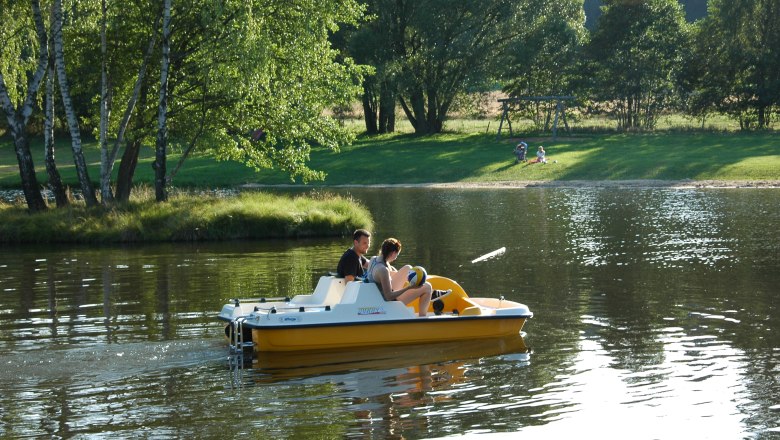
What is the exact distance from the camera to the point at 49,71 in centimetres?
3003

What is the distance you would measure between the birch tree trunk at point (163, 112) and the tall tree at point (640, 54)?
3850 cm

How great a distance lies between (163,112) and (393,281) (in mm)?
15328

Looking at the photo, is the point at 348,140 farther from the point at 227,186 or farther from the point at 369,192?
the point at 227,186

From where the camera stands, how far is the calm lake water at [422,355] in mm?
11594

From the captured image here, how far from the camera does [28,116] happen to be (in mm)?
29547

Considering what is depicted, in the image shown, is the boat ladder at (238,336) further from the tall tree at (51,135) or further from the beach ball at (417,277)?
the tall tree at (51,135)

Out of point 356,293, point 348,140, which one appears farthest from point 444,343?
point 348,140

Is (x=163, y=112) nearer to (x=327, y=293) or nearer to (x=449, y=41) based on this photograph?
(x=327, y=293)

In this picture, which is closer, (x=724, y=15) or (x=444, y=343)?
(x=444, y=343)

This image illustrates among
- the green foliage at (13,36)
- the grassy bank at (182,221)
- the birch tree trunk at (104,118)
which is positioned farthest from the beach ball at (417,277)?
the green foliage at (13,36)

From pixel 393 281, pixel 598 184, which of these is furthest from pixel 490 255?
pixel 598 184

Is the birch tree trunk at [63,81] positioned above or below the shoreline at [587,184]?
above

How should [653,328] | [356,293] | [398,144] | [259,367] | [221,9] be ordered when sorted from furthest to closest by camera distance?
[398,144], [221,9], [653,328], [356,293], [259,367]

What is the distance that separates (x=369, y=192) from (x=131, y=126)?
1622 centimetres
